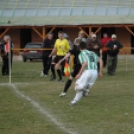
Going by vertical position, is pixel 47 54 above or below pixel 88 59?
below

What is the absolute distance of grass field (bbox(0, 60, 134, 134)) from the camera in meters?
9.87

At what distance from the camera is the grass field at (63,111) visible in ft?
32.4

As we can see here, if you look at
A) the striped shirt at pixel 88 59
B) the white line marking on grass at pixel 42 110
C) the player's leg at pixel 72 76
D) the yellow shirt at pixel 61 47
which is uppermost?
the striped shirt at pixel 88 59

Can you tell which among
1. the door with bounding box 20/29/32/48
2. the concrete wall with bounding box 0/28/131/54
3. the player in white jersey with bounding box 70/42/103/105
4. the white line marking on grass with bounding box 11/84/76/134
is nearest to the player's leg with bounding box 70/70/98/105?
the player in white jersey with bounding box 70/42/103/105

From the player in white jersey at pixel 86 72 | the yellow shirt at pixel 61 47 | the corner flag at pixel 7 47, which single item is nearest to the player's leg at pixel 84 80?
the player in white jersey at pixel 86 72

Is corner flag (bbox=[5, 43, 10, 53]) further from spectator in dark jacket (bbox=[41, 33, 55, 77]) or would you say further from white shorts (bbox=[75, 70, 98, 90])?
white shorts (bbox=[75, 70, 98, 90])

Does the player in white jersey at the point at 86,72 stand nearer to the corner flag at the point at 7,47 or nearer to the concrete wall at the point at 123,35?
the corner flag at the point at 7,47

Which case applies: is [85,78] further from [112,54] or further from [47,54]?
[112,54]

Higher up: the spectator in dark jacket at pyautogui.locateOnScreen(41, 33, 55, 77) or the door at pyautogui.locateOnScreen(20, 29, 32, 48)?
the spectator in dark jacket at pyautogui.locateOnScreen(41, 33, 55, 77)

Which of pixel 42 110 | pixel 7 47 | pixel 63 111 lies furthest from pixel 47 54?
pixel 63 111

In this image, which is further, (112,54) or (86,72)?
(112,54)

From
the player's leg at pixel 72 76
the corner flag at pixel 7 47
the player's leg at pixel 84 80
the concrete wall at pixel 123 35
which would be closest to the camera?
the player's leg at pixel 84 80

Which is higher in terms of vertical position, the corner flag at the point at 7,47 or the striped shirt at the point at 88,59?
the striped shirt at the point at 88,59

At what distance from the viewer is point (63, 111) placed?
39.3 feet
